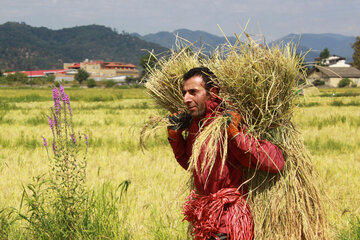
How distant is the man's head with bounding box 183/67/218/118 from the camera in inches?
92.0

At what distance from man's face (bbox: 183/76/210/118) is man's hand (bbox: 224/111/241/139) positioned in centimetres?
26

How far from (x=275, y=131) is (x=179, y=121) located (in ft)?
2.16

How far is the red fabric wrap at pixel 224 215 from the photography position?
215 cm

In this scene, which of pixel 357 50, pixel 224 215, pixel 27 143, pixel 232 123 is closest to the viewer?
pixel 232 123

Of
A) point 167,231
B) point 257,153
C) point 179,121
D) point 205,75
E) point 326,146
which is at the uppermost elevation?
point 205,75

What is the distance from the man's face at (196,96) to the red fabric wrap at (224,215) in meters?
0.53

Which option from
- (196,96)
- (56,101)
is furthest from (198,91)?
(56,101)

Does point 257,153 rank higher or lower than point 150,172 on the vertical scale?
higher

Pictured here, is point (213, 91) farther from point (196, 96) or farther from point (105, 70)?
point (105, 70)

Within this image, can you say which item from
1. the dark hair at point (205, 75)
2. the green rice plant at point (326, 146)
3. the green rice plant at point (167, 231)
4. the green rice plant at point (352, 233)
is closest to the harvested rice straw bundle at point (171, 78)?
the dark hair at point (205, 75)

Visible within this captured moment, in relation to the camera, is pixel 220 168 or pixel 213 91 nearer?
pixel 220 168

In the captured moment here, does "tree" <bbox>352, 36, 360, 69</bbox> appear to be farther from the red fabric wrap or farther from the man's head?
the red fabric wrap

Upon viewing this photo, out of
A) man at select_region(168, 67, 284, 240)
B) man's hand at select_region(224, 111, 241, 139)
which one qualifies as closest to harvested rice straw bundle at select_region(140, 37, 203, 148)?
man at select_region(168, 67, 284, 240)

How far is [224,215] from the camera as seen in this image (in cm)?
220
